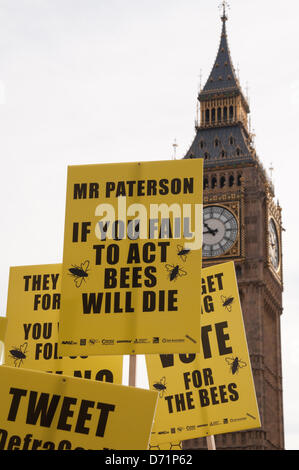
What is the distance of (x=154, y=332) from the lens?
31.8 feet

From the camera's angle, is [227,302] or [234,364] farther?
[227,302]

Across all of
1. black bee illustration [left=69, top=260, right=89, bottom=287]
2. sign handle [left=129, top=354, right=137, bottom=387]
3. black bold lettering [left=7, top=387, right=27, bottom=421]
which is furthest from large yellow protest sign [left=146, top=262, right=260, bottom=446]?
black bold lettering [left=7, top=387, right=27, bottom=421]

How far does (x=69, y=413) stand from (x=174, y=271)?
2083mm

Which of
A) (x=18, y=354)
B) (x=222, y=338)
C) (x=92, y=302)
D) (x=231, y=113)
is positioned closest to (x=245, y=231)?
(x=231, y=113)

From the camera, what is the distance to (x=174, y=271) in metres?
9.94

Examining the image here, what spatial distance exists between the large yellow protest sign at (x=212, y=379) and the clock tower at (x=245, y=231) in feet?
140

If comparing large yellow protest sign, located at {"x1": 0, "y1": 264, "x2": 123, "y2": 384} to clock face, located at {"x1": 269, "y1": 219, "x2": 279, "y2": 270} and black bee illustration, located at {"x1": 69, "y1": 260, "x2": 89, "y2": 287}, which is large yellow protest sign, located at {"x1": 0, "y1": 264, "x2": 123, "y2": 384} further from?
clock face, located at {"x1": 269, "y1": 219, "x2": 279, "y2": 270}

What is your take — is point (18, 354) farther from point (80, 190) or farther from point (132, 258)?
point (132, 258)

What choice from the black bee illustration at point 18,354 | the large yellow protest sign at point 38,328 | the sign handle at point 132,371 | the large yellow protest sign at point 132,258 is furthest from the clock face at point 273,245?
the sign handle at point 132,371

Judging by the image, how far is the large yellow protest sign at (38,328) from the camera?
1284cm

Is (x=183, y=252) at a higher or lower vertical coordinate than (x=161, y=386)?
higher

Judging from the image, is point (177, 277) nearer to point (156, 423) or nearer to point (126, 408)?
point (126, 408)

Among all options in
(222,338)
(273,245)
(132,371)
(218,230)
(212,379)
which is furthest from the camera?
(273,245)
